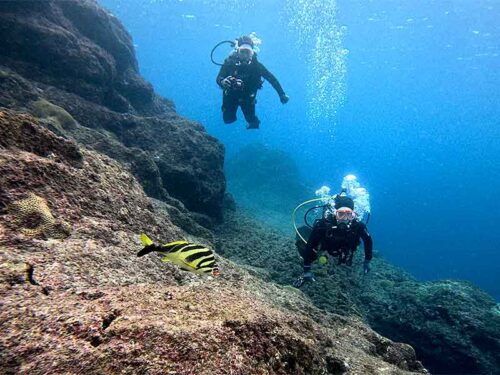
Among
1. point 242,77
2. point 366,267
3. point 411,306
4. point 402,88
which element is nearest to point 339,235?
point 366,267

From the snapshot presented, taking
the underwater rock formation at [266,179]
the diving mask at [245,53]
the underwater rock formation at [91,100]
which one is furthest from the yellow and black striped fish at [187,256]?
the underwater rock formation at [266,179]

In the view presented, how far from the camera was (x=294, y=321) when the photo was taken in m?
2.12

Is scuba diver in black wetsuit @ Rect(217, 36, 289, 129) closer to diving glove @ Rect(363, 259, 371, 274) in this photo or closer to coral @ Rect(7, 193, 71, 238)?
diving glove @ Rect(363, 259, 371, 274)

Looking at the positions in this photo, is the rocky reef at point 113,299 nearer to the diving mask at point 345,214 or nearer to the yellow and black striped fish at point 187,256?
the yellow and black striped fish at point 187,256

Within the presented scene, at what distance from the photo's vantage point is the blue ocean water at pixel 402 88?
44156 millimetres

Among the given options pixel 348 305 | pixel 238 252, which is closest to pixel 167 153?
pixel 238 252

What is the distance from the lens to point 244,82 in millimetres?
8703

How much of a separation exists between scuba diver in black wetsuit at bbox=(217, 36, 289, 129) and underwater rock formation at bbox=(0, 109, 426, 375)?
5.95 metres

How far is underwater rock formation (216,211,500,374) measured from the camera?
7031 mm

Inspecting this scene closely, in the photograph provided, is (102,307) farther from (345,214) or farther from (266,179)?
(266,179)

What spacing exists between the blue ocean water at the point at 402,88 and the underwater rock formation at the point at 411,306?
28.6m

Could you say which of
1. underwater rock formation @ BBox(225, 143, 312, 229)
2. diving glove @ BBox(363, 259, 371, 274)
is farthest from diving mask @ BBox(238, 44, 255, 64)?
underwater rock formation @ BBox(225, 143, 312, 229)

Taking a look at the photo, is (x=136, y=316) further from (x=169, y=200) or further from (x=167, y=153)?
(x=167, y=153)

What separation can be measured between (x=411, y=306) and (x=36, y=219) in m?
8.81
